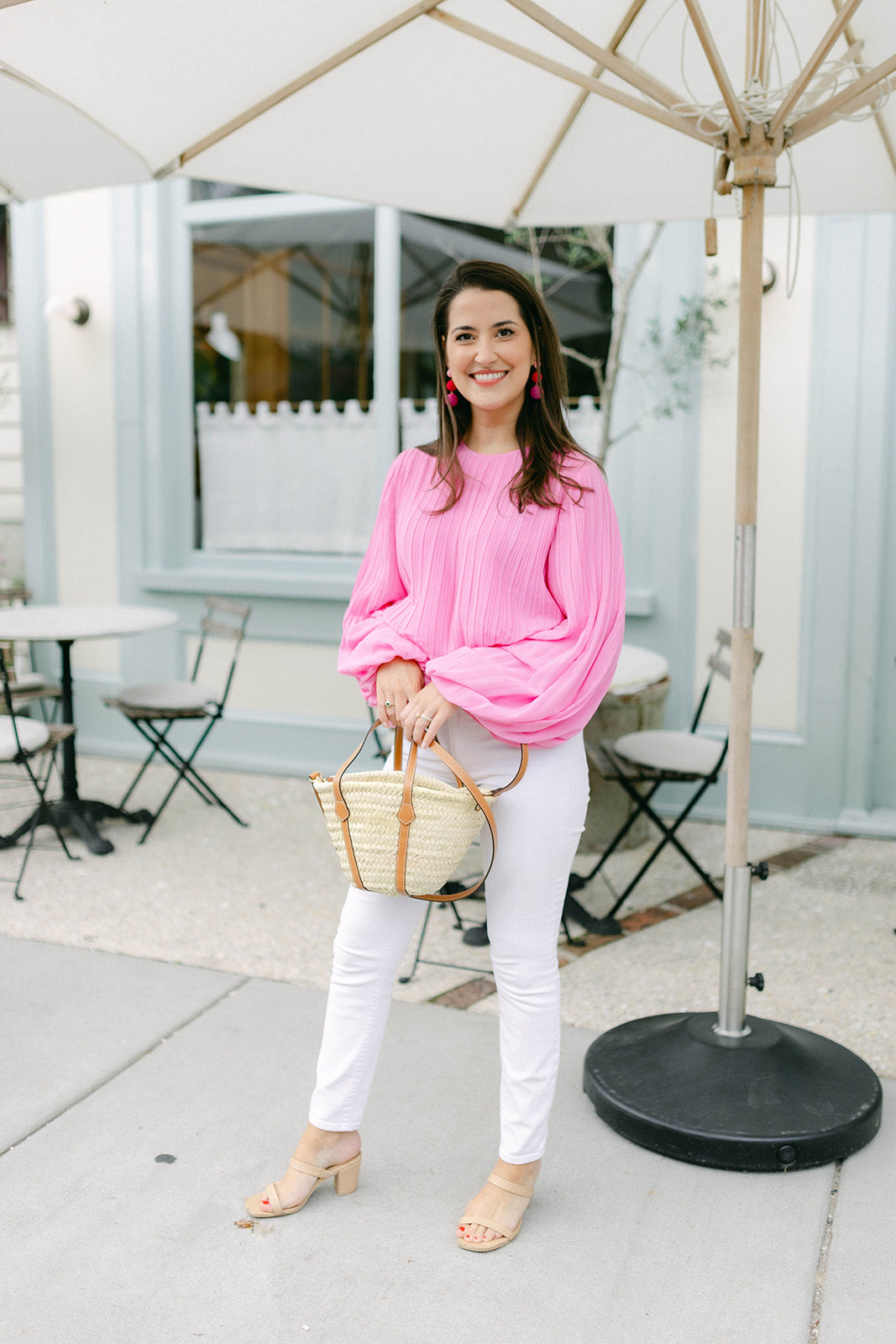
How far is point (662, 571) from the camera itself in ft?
17.1

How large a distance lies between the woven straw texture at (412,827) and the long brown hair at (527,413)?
0.56 metres

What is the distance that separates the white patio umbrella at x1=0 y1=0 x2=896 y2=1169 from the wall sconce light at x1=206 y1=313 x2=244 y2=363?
2.78m

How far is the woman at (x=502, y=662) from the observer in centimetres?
219

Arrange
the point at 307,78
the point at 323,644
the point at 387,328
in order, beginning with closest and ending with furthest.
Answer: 1. the point at 307,78
2. the point at 387,328
3. the point at 323,644

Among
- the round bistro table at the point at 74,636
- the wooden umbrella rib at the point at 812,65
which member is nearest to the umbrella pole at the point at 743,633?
the wooden umbrella rib at the point at 812,65

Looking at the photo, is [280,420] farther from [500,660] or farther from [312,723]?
[500,660]

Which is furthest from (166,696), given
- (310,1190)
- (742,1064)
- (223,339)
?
(742,1064)

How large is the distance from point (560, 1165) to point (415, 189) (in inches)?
106

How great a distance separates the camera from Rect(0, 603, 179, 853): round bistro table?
465 centimetres

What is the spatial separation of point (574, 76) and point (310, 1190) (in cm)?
238

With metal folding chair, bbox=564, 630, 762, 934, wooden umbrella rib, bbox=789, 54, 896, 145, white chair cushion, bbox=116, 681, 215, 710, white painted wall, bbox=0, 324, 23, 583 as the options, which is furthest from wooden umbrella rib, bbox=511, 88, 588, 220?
white painted wall, bbox=0, 324, 23, 583

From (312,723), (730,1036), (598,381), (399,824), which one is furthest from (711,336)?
(399,824)

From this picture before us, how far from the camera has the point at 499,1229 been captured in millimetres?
2273

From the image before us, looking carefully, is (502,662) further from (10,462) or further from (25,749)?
(10,462)
